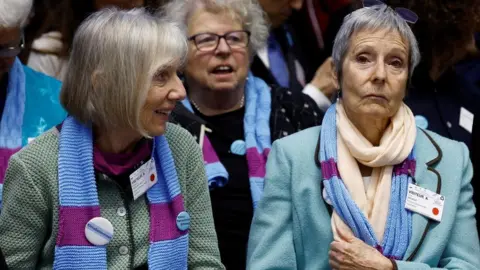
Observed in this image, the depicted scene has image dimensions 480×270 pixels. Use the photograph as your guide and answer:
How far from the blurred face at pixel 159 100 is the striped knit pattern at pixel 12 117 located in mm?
767

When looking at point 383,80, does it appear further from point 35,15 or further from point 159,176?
point 35,15

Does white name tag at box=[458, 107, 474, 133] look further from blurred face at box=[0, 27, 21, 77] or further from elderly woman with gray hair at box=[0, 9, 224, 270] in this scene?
blurred face at box=[0, 27, 21, 77]

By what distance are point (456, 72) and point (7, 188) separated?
246 centimetres

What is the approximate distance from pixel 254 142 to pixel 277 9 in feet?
3.41

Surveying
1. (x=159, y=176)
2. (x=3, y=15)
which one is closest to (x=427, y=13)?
(x=159, y=176)

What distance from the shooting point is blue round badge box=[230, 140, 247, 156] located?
4152 mm

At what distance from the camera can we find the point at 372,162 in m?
3.47

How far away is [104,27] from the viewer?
10.5ft

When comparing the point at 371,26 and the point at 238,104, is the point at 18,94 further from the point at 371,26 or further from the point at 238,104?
the point at 371,26

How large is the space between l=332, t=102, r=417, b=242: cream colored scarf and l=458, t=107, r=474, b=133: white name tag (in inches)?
38.0

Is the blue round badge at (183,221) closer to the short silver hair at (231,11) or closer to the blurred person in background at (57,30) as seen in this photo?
the short silver hair at (231,11)

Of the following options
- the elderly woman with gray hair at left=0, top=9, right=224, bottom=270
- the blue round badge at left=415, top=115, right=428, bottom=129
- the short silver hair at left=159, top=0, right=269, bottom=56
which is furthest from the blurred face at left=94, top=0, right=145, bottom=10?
the blue round badge at left=415, top=115, right=428, bottom=129

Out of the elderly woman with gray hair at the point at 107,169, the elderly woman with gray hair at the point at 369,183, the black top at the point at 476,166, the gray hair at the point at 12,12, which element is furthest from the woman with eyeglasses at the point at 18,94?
the black top at the point at 476,166

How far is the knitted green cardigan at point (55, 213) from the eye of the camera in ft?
10.4
